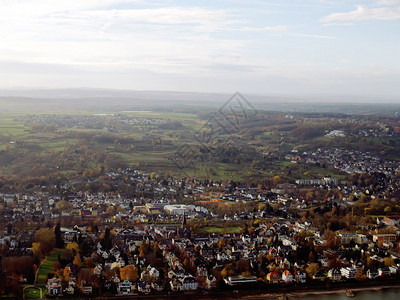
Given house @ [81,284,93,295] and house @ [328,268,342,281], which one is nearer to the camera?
house @ [81,284,93,295]

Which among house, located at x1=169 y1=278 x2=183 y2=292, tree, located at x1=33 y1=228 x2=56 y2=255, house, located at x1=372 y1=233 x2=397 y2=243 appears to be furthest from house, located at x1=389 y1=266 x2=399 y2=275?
tree, located at x1=33 y1=228 x2=56 y2=255

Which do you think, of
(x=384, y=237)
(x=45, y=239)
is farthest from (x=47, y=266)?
(x=384, y=237)

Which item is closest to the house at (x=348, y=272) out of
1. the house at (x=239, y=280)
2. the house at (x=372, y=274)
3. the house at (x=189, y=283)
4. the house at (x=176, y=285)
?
the house at (x=372, y=274)

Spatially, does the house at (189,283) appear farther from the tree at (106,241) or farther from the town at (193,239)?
the tree at (106,241)

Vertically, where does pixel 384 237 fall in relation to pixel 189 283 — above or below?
above

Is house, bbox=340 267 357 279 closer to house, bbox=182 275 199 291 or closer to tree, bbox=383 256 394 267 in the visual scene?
tree, bbox=383 256 394 267

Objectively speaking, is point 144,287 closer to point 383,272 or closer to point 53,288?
point 53,288

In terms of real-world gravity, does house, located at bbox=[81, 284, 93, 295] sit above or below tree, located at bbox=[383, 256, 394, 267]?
below
